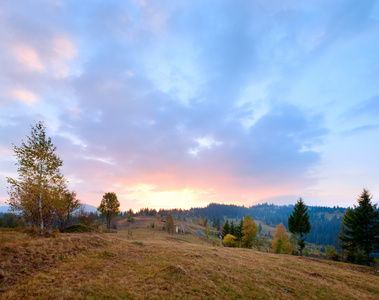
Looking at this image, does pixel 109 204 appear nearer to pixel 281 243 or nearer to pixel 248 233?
pixel 248 233

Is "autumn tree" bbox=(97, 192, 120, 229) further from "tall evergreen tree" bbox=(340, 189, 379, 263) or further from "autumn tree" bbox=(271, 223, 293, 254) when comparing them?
"tall evergreen tree" bbox=(340, 189, 379, 263)

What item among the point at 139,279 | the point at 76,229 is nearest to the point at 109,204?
the point at 76,229

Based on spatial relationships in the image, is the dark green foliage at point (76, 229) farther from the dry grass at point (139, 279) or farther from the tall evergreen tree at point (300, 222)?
the tall evergreen tree at point (300, 222)

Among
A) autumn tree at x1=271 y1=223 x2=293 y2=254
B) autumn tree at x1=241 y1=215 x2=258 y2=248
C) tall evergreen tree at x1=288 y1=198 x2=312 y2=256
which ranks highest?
tall evergreen tree at x1=288 y1=198 x2=312 y2=256

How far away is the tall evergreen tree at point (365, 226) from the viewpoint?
29578 mm

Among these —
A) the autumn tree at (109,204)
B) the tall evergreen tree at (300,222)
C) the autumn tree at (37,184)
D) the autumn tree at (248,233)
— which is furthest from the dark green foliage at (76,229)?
Result: the autumn tree at (248,233)

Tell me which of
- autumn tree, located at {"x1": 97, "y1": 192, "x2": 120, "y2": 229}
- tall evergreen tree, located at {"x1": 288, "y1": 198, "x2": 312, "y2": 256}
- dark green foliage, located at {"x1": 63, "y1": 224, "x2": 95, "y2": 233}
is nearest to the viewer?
dark green foliage, located at {"x1": 63, "y1": 224, "x2": 95, "y2": 233}

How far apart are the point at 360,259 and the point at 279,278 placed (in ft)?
98.8

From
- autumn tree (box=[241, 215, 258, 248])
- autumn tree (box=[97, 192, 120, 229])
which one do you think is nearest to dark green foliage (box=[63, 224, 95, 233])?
autumn tree (box=[97, 192, 120, 229])

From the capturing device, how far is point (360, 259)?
104 feet

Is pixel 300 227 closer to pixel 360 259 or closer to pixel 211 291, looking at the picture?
pixel 360 259

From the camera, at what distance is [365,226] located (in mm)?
30719

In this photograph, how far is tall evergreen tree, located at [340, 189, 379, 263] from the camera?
29.6 meters

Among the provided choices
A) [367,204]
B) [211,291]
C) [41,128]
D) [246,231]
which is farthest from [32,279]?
[246,231]
